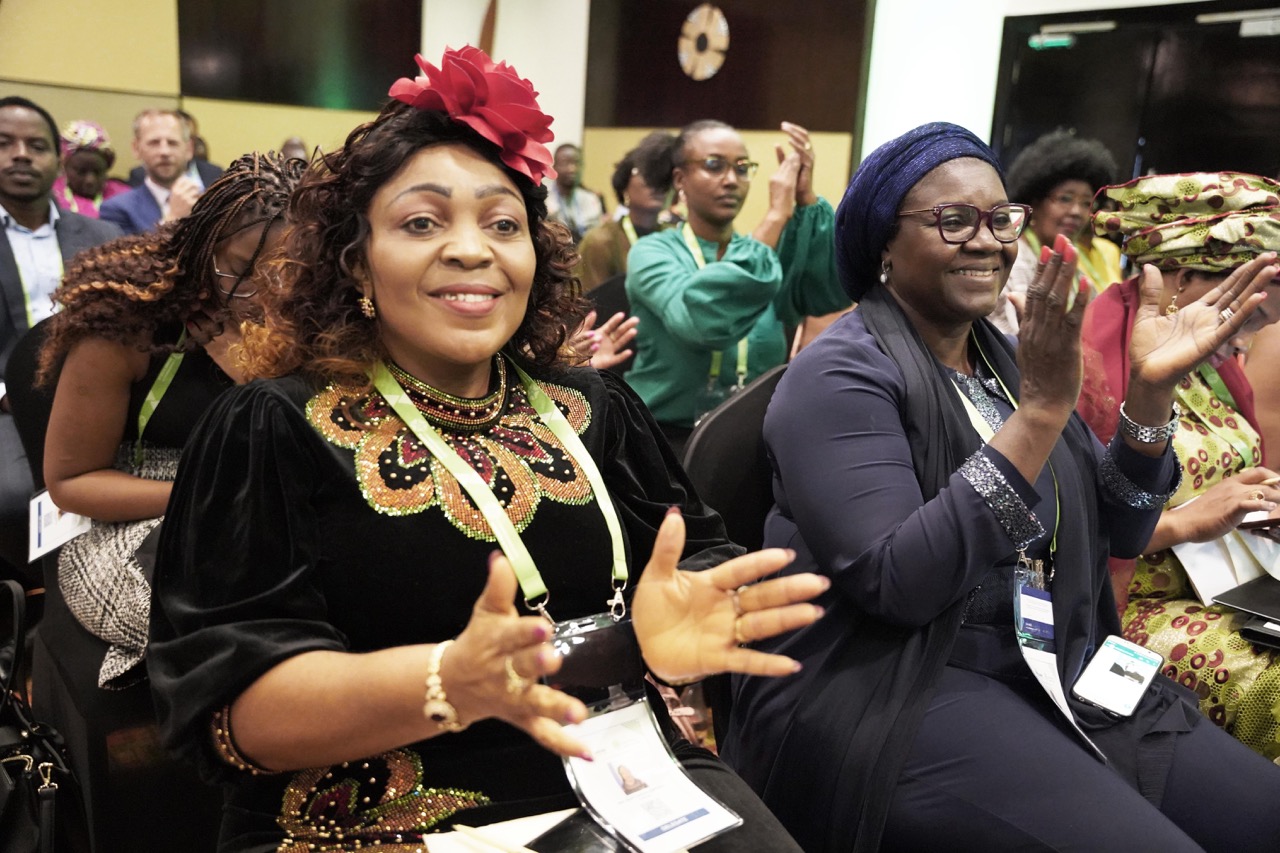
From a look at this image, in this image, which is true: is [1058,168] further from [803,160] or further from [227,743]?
[227,743]

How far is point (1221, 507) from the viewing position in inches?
81.6

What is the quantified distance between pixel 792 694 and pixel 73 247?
A: 385 centimetres

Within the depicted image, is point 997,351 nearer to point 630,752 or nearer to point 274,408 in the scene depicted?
point 630,752

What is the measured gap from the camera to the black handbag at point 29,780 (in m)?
1.57

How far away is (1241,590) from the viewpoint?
2.10m

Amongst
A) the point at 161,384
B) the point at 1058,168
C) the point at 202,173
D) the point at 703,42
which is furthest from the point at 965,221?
the point at 703,42

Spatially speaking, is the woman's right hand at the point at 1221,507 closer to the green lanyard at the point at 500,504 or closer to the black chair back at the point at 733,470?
the black chair back at the point at 733,470

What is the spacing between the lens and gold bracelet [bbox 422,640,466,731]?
103 cm

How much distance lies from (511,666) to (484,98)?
0.72m

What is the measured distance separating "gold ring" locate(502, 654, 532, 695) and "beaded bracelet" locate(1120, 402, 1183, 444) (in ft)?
4.19

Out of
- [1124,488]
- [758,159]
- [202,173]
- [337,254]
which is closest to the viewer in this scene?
[337,254]

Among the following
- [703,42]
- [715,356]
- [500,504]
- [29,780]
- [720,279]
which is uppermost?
[703,42]

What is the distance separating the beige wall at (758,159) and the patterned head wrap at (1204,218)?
182 inches

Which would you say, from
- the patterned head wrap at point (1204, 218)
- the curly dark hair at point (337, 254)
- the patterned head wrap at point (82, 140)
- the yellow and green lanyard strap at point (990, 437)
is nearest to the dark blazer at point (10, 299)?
Result: the patterned head wrap at point (82, 140)
